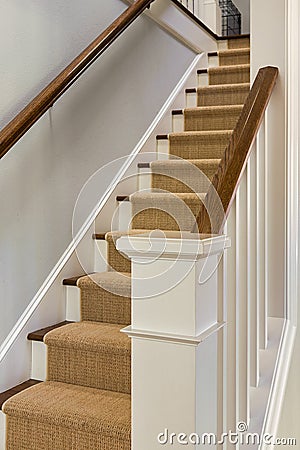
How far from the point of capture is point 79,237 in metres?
2.59

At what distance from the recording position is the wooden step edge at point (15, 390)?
6.42ft

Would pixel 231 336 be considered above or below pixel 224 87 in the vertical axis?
below


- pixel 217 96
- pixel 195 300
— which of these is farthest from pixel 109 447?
pixel 217 96

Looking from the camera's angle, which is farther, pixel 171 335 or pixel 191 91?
pixel 191 91

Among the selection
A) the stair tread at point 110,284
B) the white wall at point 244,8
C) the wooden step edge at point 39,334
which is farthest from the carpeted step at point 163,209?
the white wall at point 244,8

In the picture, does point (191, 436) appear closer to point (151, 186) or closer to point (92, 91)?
point (92, 91)

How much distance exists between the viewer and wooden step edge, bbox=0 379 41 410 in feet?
6.42

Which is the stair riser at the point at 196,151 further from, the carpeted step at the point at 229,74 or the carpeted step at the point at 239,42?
the carpeted step at the point at 239,42

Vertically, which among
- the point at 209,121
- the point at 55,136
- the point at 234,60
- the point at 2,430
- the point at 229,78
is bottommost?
the point at 2,430

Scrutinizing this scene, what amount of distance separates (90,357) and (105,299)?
354 millimetres

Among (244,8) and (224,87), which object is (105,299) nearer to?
(224,87)

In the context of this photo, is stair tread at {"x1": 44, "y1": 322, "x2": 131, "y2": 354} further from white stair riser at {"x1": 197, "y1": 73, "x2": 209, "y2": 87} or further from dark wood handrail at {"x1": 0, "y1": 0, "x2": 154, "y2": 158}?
white stair riser at {"x1": 197, "y1": 73, "x2": 209, "y2": 87}

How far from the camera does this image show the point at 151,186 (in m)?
3.17

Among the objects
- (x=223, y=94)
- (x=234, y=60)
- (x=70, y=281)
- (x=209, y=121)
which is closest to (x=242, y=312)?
(x=70, y=281)
